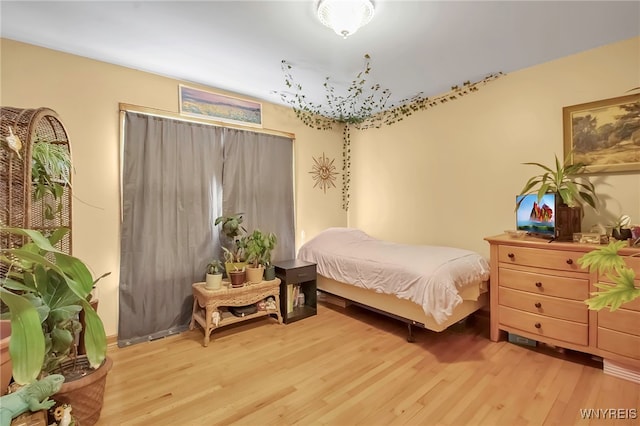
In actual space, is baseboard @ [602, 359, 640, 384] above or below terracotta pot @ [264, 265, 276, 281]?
below

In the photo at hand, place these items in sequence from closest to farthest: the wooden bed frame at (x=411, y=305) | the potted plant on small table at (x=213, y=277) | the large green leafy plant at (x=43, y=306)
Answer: the large green leafy plant at (x=43, y=306) → the wooden bed frame at (x=411, y=305) → the potted plant on small table at (x=213, y=277)

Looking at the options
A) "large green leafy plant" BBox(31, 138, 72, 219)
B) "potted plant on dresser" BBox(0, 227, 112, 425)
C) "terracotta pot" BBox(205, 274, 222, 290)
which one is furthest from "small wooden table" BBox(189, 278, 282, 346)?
"large green leafy plant" BBox(31, 138, 72, 219)

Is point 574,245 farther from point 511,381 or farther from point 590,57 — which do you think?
point 590,57

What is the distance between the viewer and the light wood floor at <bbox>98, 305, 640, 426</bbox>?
1.69m

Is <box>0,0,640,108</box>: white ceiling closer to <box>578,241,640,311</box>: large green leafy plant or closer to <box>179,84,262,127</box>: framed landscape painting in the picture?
<box>179,84,262,127</box>: framed landscape painting

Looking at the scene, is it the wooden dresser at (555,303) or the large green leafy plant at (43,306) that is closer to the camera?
the large green leafy plant at (43,306)

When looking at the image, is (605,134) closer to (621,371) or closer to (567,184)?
(567,184)

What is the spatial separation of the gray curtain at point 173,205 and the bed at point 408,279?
1.05 m

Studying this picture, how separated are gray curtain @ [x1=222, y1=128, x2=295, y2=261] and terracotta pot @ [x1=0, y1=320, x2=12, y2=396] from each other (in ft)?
6.83

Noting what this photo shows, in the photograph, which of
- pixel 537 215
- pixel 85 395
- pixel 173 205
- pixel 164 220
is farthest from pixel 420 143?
pixel 85 395

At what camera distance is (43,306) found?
1.15 metres

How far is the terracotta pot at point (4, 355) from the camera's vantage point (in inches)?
43.2

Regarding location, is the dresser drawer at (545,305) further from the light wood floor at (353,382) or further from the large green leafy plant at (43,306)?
the large green leafy plant at (43,306)

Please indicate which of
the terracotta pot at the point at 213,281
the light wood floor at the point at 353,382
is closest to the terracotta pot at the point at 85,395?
the light wood floor at the point at 353,382
